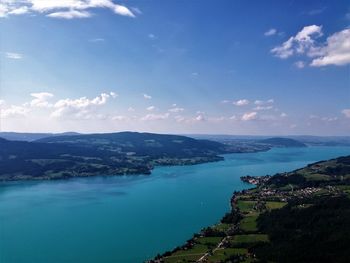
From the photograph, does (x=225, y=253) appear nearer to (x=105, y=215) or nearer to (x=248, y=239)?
(x=248, y=239)

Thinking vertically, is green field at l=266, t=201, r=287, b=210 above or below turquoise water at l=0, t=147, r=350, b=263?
above

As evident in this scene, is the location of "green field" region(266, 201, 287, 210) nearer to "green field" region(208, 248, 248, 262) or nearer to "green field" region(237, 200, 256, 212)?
"green field" region(237, 200, 256, 212)

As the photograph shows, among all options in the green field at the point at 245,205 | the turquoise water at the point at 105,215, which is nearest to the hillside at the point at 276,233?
the green field at the point at 245,205

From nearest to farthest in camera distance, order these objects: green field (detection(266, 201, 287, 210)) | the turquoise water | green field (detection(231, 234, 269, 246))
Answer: green field (detection(231, 234, 269, 246)), the turquoise water, green field (detection(266, 201, 287, 210))

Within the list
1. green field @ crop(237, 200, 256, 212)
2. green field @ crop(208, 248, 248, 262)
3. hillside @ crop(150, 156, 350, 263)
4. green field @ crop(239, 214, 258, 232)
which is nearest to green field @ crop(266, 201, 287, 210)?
hillside @ crop(150, 156, 350, 263)

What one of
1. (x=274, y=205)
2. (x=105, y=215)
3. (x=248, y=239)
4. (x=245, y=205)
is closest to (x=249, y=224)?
(x=248, y=239)

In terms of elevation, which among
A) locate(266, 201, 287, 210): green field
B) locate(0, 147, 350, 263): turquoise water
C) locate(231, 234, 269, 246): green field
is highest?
locate(266, 201, 287, 210): green field

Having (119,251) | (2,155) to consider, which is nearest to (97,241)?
(119,251)

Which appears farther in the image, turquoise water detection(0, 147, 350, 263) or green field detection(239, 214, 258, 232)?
green field detection(239, 214, 258, 232)
